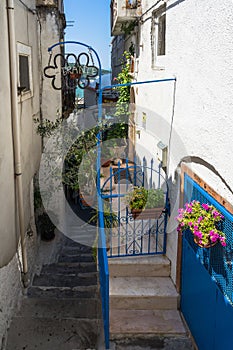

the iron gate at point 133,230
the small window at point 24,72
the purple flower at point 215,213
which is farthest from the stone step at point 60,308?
the small window at point 24,72

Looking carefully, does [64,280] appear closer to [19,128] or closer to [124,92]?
[19,128]

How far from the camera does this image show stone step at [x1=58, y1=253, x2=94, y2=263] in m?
9.33

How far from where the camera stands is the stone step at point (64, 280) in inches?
302

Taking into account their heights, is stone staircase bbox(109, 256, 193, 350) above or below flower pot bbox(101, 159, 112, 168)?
below

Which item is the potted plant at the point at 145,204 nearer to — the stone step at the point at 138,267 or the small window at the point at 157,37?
the stone step at the point at 138,267

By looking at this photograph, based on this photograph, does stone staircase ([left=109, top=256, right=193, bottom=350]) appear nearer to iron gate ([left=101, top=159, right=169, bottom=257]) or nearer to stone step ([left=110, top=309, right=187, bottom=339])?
stone step ([left=110, top=309, right=187, bottom=339])

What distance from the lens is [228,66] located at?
148 inches

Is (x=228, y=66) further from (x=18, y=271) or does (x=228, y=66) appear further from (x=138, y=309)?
(x=18, y=271)

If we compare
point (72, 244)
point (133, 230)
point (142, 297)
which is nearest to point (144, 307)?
point (142, 297)

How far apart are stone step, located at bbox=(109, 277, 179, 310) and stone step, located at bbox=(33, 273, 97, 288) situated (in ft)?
5.92

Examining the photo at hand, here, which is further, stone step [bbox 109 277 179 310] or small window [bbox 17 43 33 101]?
small window [bbox 17 43 33 101]

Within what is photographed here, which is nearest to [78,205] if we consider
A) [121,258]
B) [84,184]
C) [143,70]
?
[84,184]

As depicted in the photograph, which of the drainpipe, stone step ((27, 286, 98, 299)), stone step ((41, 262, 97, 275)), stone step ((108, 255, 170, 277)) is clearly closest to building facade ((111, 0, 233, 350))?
stone step ((108, 255, 170, 277))

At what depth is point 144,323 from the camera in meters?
5.64
